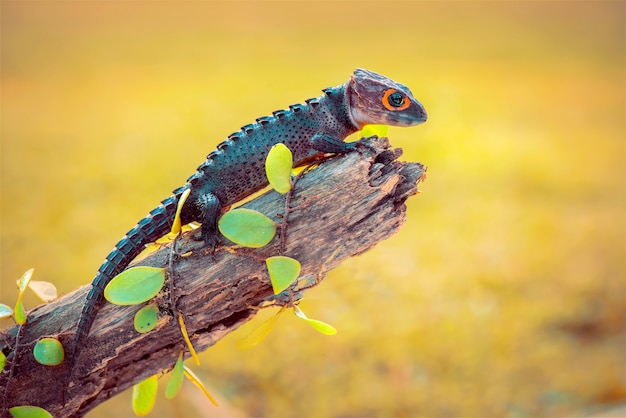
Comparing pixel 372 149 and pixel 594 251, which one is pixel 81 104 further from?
pixel 594 251

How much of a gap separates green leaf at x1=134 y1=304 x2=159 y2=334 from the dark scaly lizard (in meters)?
0.09

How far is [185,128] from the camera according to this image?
9.27 ft

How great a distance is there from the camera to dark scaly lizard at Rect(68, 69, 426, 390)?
3.78 ft

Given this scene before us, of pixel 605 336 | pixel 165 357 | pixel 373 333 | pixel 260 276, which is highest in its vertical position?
pixel 260 276

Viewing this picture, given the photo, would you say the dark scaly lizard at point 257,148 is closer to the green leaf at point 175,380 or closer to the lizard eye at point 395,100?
the lizard eye at point 395,100

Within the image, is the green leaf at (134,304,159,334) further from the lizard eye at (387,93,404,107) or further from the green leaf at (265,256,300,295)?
the lizard eye at (387,93,404,107)

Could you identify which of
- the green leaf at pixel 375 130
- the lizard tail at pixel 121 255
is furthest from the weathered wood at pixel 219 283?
the green leaf at pixel 375 130

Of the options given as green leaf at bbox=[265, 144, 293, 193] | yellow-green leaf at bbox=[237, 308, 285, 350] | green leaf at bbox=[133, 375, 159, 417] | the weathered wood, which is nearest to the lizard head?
the weathered wood

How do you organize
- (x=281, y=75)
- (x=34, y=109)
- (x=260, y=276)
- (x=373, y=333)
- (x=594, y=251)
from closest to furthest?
(x=260, y=276) < (x=373, y=333) < (x=594, y=251) < (x=34, y=109) < (x=281, y=75)

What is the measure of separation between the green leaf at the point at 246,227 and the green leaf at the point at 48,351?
1.27ft

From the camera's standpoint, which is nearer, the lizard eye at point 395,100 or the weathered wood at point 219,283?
the weathered wood at point 219,283

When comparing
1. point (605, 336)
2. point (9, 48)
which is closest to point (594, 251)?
point (605, 336)

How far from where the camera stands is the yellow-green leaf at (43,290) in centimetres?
126

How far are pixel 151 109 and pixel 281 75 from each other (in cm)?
67
